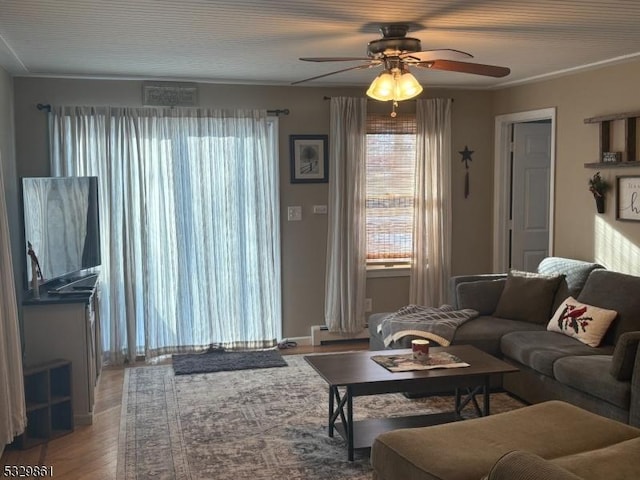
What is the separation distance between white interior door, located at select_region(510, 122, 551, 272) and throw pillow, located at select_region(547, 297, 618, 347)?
1.90 metres

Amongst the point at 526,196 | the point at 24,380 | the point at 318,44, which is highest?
the point at 318,44

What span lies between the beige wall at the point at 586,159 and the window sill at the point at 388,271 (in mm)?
1360

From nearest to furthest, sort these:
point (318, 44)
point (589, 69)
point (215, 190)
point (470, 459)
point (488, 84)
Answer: point (470, 459)
point (318, 44)
point (589, 69)
point (215, 190)
point (488, 84)

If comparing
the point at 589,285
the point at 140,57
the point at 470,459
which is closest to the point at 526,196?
the point at 589,285

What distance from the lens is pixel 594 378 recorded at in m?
3.96

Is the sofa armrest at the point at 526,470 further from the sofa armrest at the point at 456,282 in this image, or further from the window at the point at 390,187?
the window at the point at 390,187

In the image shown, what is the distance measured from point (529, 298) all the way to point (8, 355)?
11.6 feet

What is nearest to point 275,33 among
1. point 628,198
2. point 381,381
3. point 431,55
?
point 431,55

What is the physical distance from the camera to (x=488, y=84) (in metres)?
6.48

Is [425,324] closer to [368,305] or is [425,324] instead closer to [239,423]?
[239,423]

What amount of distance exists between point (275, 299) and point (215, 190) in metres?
1.11

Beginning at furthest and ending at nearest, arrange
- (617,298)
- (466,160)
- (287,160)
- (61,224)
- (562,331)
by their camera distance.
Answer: (466,160)
(287,160)
(61,224)
(562,331)
(617,298)

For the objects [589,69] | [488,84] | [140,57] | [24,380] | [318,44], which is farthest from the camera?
[488,84]

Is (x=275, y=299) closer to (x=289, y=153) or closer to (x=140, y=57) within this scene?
(x=289, y=153)
